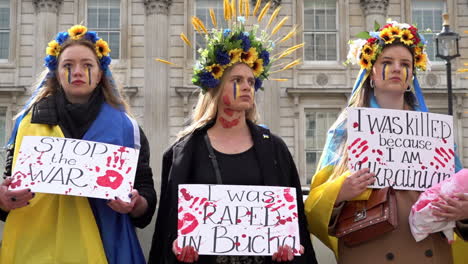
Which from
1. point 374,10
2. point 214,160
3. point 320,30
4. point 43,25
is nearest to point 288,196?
point 214,160

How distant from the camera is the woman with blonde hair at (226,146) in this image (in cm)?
366

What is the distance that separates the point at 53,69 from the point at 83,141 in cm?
72

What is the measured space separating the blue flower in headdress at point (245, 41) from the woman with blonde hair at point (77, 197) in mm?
871

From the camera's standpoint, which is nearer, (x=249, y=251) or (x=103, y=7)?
(x=249, y=251)

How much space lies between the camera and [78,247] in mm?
3471

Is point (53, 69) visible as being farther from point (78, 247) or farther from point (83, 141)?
point (78, 247)

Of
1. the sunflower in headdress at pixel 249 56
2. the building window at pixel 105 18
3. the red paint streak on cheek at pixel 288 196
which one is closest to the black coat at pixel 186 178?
the red paint streak on cheek at pixel 288 196

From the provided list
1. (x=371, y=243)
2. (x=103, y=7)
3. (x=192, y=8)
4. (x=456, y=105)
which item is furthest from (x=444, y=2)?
(x=371, y=243)

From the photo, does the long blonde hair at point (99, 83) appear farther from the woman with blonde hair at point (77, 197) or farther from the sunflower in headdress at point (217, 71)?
the sunflower in headdress at point (217, 71)

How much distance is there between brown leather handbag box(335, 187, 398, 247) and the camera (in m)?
3.64

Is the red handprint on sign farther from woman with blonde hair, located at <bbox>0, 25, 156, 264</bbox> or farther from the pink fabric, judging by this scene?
the pink fabric

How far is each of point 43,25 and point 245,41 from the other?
17406mm

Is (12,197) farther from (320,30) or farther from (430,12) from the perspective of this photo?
(430,12)

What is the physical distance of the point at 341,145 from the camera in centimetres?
404
